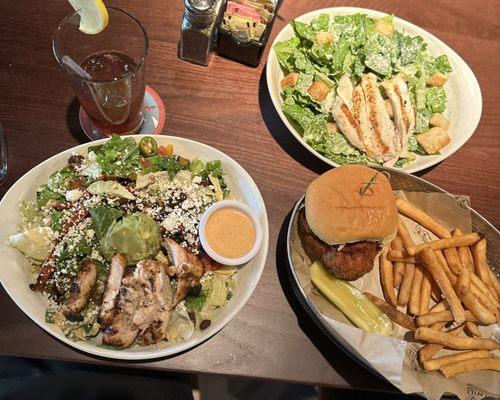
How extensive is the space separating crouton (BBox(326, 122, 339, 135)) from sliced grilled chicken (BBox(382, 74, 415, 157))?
296 mm

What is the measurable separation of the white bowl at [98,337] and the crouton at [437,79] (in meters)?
1.19

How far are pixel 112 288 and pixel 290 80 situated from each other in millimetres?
1312

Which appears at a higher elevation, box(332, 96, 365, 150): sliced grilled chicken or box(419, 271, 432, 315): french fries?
box(332, 96, 365, 150): sliced grilled chicken

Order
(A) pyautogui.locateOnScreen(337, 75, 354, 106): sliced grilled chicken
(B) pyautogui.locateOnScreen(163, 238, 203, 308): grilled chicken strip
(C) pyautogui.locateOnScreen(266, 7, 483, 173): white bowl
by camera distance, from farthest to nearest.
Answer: (A) pyautogui.locateOnScreen(337, 75, 354, 106): sliced grilled chicken → (C) pyautogui.locateOnScreen(266, 7, 483, 173): white bowl → (B) pyautogui.locateOnScreen(163, 238, 203, 308): grilled chicken strip

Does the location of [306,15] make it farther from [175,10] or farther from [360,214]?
[360,214]

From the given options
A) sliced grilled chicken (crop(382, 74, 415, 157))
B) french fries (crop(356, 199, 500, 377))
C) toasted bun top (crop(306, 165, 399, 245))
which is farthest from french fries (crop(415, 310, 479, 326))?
sliced grilled chicken (crop(382, 74, 415, 157))

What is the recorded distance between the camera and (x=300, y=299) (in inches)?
67.0

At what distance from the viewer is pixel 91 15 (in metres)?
1.63

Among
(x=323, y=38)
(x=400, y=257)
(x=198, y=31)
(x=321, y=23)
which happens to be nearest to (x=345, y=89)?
(x=323, y=38)

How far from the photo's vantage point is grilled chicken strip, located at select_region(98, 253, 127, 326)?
146 cm

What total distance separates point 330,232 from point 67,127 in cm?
124

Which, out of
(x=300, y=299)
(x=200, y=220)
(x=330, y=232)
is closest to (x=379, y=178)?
(x=330, y=232)

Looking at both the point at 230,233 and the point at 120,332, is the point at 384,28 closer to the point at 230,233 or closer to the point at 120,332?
the point at 230,233

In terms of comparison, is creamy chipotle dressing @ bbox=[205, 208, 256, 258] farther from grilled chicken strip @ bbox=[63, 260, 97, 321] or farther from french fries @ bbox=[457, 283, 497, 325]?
french fries @ bbox=[457, 283, 497, 325]
